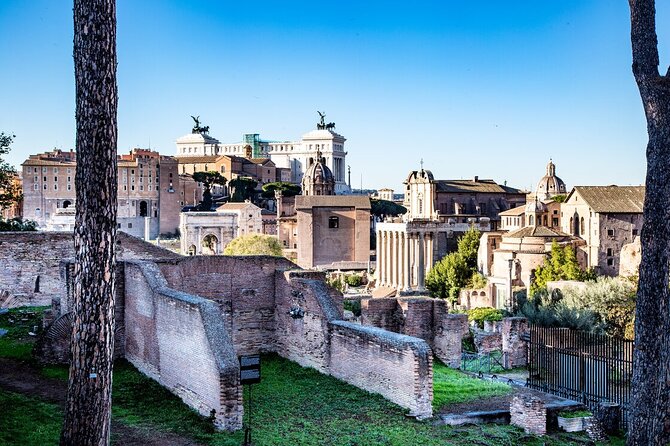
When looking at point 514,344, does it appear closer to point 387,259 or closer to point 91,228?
point 91,228

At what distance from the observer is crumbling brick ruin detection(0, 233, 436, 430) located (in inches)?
397

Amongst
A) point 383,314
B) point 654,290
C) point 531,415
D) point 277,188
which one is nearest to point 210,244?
point 277,188

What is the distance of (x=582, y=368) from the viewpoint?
13.4 meters

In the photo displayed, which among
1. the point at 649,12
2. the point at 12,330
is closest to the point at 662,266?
the point at 649,12

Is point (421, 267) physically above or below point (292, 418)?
below

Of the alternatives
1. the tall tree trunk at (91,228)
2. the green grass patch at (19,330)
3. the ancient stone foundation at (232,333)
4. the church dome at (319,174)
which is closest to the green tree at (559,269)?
the ancient stone foundation at (232,333)

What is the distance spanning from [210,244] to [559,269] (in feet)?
113

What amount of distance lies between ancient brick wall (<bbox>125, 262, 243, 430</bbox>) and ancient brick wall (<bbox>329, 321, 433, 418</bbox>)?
93.4 inches

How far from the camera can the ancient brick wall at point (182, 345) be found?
9.41 metres

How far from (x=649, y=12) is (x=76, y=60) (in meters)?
6.11

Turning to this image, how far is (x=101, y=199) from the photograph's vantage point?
255 inches

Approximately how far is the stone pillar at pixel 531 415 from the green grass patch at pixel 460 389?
1426 mm

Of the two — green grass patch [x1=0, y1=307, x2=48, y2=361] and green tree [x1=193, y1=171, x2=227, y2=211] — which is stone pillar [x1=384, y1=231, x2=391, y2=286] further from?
green grass patch [x1=0, y1=307, x2=48, y2=361]

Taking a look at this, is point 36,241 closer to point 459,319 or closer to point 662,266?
point 459,319
